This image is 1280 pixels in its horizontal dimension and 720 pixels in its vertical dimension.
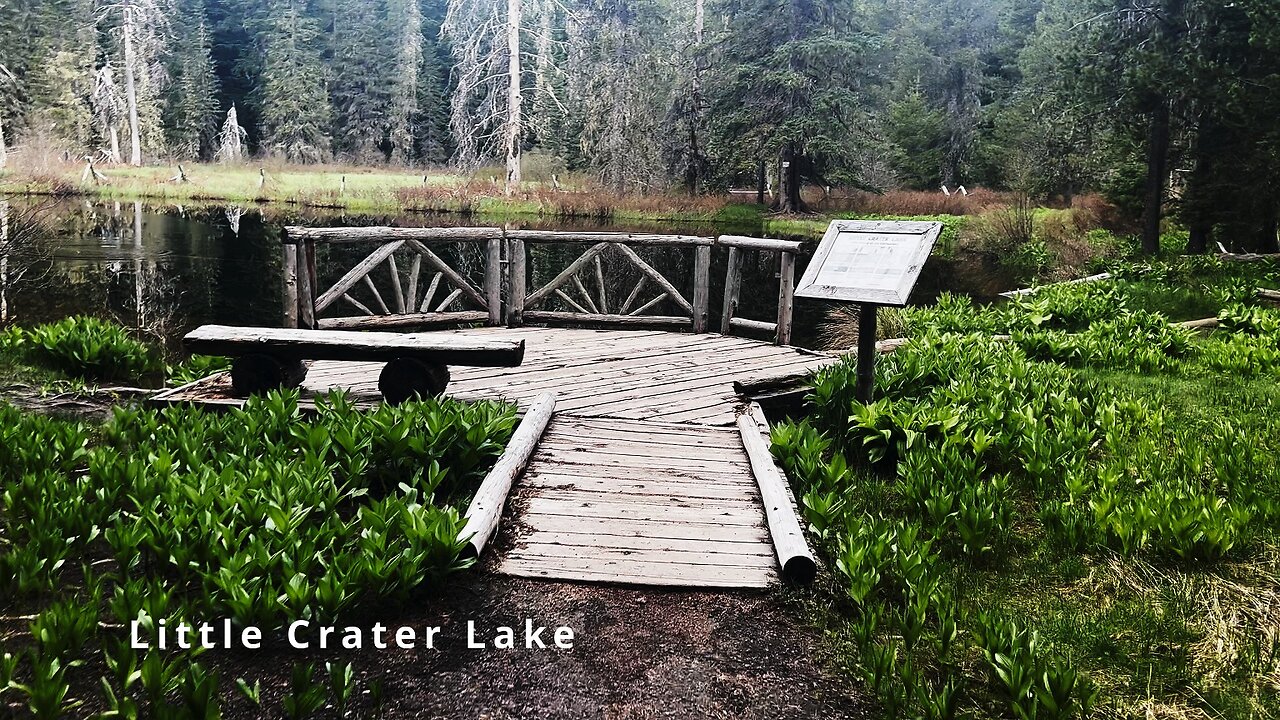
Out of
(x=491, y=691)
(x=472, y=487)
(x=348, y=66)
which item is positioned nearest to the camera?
(x=491, y=691)

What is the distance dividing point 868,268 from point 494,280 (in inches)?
203

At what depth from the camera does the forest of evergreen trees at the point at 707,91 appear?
1756cm

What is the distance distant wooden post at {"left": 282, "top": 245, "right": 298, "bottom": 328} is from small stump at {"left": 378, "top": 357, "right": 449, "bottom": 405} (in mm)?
2669

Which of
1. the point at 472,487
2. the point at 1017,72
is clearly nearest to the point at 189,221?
the point at 472,487

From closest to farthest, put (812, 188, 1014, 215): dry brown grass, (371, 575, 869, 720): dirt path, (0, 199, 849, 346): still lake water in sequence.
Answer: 1. (371, 575, 869, 720): dirt path
2. (0, 199, 849, 346): still lake water
3. (812, 188, 1014, 215): dry brown grass

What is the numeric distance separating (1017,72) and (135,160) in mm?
43654

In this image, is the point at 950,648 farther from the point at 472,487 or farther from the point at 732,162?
the point at 732,162

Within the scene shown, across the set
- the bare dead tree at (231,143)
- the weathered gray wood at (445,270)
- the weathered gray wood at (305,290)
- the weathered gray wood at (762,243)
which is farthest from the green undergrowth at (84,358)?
the bare dead tree at (231,143)

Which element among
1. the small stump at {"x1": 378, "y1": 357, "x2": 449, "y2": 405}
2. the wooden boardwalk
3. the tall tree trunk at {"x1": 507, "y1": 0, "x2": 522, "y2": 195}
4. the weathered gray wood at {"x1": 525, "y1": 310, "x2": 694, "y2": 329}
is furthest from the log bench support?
the tall tree trunk at {"x1": 507, "y1": 0, "x2": 522, "y2": 195}

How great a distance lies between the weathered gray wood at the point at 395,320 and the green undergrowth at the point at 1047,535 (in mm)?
4367

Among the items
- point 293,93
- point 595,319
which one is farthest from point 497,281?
point 293,93

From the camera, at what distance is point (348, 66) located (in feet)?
174

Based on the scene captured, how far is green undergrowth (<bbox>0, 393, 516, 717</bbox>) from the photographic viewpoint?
3.10 meters

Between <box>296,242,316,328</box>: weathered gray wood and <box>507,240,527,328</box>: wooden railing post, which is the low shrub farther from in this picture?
<box>507,240,527,328</box>: wooden railing post
